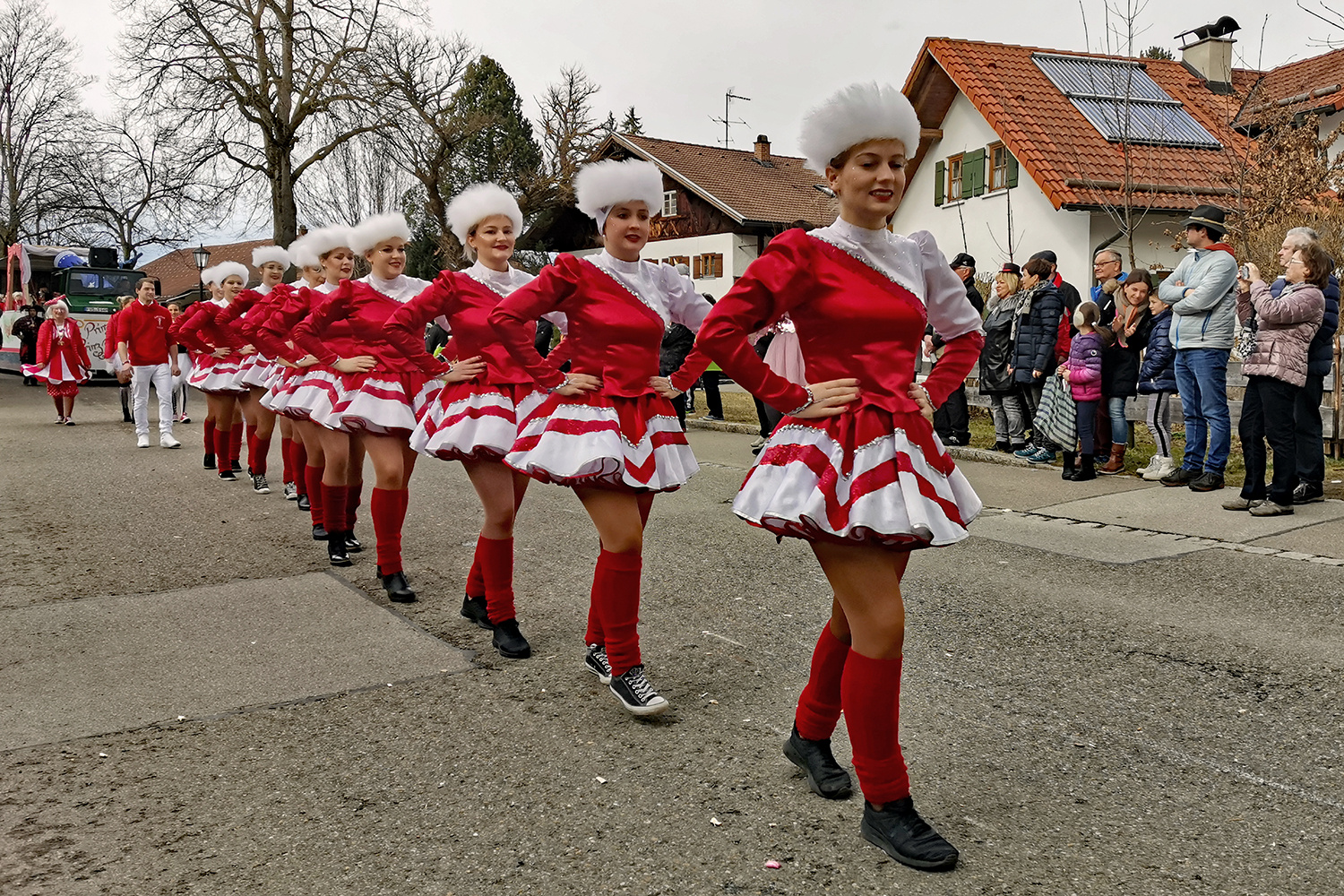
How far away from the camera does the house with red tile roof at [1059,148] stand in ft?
75.9

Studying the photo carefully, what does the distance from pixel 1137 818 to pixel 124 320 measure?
13.7 m

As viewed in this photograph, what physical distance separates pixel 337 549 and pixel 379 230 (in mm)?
2062

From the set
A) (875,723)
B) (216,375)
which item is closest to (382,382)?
(875,723)

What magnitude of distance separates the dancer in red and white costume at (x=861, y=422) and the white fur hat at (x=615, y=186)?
4.43 feet

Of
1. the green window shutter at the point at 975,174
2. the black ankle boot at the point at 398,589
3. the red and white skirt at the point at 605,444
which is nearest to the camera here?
the red and white skirt at the point at 605,444

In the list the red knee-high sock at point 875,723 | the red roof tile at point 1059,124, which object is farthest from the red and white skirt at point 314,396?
the red roof tile at point 1059,124

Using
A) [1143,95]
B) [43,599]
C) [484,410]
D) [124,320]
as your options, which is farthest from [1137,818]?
[1143,95]

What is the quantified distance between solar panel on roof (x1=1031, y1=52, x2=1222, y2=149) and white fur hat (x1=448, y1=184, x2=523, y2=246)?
66.1 feet

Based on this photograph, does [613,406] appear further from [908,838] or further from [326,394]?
[326,394]

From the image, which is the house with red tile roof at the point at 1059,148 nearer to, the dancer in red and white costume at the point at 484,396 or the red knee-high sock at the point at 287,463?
the red knee-high sock at the point at 287,463

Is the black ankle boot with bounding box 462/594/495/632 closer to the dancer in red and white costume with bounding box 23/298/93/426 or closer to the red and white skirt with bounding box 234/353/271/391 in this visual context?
the red and white skirt with bounding box 234/353/271/391

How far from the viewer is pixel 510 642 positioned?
17.5 ft

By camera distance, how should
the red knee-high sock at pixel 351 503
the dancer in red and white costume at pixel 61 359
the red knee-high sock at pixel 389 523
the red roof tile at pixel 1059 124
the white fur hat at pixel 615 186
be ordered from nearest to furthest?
the white fur hat at pixel 615 186, the red knee-high sock at pixel 389 523, the red knee-high sock at pixel 351 503, the dancer in red and white costume at pixel 61 359, the red roof tile at pixel 1059 124

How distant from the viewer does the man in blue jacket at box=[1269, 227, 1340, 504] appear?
28.0 ft
